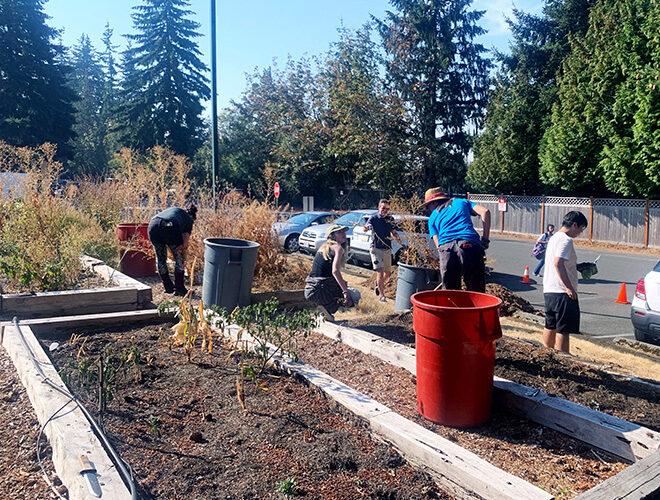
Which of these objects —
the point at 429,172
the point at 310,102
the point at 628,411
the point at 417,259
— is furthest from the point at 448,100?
the point at 628,411

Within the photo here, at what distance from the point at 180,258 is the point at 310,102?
1388 inches

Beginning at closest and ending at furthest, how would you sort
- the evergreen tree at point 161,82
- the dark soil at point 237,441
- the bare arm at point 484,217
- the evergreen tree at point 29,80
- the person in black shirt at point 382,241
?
1. the dark soil at point 237,441
2. the bare arm at point 484,217
3. the person in black shirt at point 382,241
4. the evergreen tree at point 29,80
5. the evergreen tree at point 161,82

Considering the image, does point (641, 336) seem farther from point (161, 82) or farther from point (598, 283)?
point (161, 82)

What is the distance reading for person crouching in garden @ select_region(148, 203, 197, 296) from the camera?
834 cm

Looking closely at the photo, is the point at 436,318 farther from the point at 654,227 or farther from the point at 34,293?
the point at 654,227

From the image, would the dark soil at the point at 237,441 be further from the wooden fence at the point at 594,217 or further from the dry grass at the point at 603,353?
the wooden fence at the point at 594,217

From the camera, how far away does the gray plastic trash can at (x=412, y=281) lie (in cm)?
796

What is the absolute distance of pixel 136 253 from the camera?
977cm

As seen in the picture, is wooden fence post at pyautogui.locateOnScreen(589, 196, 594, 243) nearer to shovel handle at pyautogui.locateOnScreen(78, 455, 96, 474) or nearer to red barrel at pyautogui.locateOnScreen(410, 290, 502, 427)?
red barrel at pyautogui.locateOnScreen(410, 290, 502, 427)

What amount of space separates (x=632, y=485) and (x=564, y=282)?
3196 millimetres

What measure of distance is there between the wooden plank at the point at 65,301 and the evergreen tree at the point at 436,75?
30.1 meters

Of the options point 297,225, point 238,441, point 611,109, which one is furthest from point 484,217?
point 611,109

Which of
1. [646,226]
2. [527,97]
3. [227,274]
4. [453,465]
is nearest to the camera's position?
[453,465]

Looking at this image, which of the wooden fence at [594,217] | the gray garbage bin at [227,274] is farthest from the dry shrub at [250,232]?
the wooden fence at [594,217]
